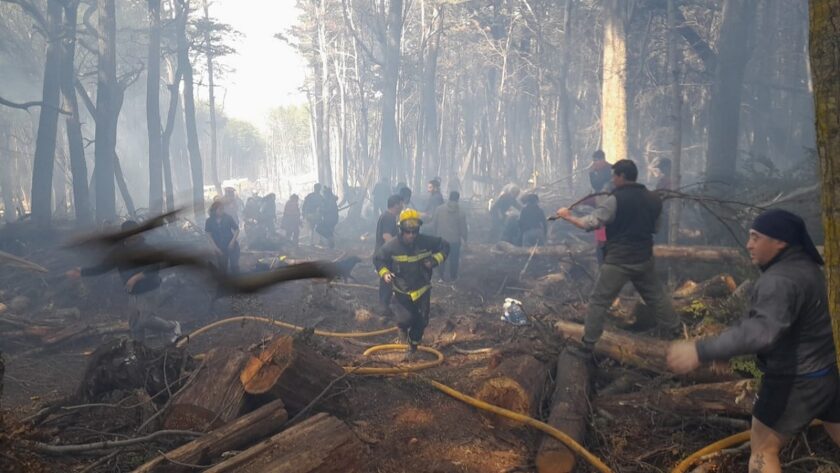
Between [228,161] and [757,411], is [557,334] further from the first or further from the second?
[228,161]

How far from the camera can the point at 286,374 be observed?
4320 millimetres

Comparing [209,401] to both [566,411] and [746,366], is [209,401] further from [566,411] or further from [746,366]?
[746,366]

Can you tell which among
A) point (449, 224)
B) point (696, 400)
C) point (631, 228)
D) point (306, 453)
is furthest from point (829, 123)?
point (449, 224)

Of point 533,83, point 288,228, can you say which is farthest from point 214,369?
point 533,83

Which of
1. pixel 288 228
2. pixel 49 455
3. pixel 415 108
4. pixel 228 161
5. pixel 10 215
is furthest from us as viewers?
pixel 228 161

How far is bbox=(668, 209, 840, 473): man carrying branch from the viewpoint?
287 cm

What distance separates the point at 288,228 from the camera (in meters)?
18.6

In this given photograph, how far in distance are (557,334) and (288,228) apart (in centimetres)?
1416

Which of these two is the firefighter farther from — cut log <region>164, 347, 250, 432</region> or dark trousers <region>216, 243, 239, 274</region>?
dark trousers <region>216, 243, 239, 274</region>

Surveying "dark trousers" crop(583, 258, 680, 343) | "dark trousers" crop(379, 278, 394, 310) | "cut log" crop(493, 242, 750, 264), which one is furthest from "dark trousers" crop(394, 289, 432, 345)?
"cut log" crop(493, 242, 750, 264)

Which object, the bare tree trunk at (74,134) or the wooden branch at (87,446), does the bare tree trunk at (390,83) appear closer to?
the bare tree trunk at (74,134)

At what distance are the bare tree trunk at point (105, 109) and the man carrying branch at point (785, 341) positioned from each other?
62.1ft

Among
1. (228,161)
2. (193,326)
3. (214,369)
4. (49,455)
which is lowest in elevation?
(193,326)

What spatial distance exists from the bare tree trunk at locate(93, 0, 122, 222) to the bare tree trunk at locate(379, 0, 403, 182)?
424 inches
